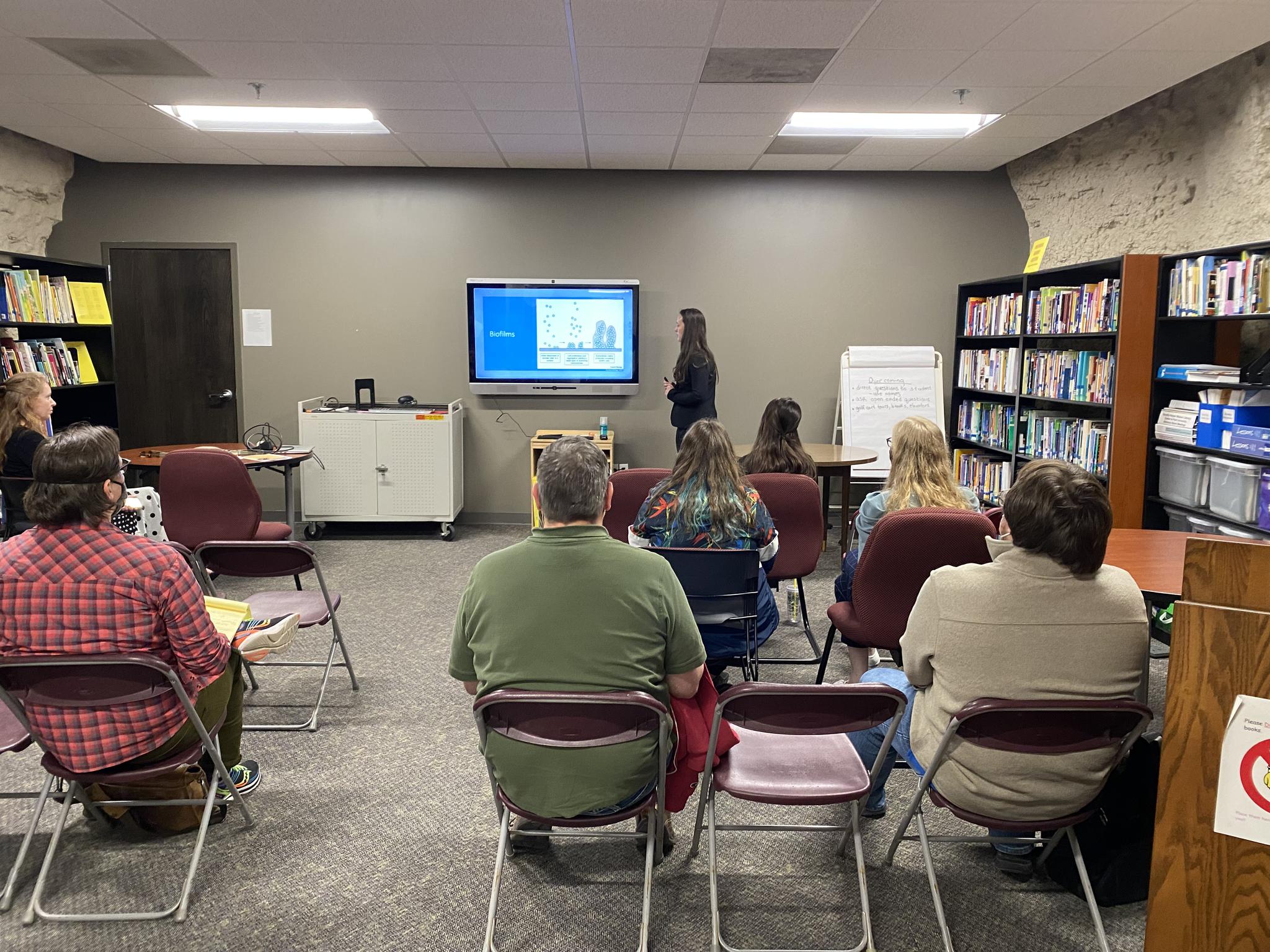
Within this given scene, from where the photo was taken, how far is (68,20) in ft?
11.4

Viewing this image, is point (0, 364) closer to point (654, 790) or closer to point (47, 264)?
point (47, 264)

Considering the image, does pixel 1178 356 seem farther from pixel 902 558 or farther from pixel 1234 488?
pixel 902 558

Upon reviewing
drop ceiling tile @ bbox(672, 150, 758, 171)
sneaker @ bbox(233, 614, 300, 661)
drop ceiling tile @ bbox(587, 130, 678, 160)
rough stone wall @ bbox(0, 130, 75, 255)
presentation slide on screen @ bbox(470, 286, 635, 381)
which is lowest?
sneaker @ bbox(233, 614, 300, 661)

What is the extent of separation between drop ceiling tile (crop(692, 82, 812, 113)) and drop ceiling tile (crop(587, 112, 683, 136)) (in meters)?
0.25

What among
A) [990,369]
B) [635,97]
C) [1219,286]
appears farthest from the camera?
[990,369]

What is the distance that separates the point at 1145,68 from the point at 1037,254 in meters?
1.91

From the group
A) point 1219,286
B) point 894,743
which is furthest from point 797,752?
point 1219,286

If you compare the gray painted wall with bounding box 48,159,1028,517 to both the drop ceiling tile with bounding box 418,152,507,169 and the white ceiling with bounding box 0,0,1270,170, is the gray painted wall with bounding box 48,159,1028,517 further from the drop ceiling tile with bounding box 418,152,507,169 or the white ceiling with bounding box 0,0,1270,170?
the white ceiling with bounding box 0,0,1270,170

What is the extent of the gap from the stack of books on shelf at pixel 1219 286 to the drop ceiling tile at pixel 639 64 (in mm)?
2488

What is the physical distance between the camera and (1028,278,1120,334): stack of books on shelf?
181 inches

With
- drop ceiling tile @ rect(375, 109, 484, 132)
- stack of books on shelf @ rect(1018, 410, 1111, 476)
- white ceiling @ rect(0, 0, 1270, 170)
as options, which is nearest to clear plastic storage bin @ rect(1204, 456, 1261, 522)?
stack of books on shelf @ rect(1018, 410, 1111, 476)

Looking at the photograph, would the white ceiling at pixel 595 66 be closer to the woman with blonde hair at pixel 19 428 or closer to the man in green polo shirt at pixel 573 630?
the woman with blonde hair at pixel 19 428

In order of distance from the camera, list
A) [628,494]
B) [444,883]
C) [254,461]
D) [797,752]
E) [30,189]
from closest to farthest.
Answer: [797,752] → [444,883] → [628,494] → [254,461] → [30,189]

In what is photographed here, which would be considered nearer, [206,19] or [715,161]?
[206,19]
